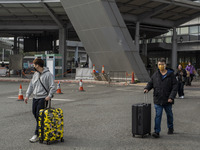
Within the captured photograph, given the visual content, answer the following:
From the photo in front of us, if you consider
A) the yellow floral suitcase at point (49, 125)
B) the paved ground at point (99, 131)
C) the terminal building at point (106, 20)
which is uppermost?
the terminal building at point (106, 20)

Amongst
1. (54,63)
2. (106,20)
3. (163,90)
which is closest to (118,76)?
(106,20)

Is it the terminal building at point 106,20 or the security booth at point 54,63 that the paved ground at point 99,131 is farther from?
the security booth at point 54,63

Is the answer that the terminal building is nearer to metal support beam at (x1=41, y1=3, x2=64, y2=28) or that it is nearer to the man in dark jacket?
metal support beam at (x1=41, y1=3, x2=64, y2=28)

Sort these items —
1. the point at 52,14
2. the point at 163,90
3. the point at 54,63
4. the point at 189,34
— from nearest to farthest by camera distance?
the point at 163,90 → the point at 54,63 → the point at 52,14 → the point at 189,34

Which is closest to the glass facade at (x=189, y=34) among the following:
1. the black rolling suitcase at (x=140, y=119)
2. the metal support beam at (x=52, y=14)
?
the metal support beam at (x=52, y=14)

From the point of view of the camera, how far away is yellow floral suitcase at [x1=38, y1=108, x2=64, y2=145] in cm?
570

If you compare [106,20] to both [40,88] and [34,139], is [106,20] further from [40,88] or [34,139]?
[34,139]

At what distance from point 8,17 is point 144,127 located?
114 ft

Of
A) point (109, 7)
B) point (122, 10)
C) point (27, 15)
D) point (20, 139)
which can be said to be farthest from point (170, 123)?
point (27, 15)

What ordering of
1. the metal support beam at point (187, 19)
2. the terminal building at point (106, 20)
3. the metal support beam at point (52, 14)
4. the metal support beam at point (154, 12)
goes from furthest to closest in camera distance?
the metal support beam at point (187, 19) < the metal support beam at point (52, 14) < the metal support beam at point (154, 12) < the terminal building at point (106, 20)

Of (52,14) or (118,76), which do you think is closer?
(118,76)

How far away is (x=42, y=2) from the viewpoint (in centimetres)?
2988

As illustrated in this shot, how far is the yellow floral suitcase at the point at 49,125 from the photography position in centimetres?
570

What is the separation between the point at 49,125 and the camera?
5723 millimetres
